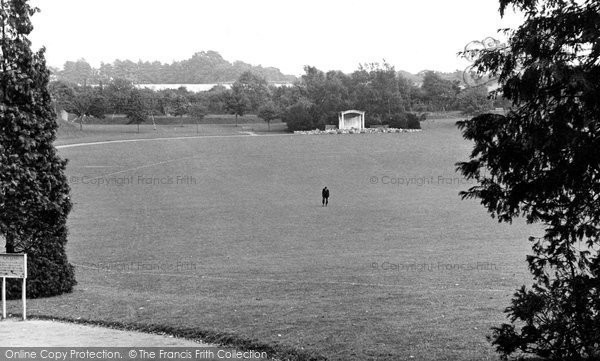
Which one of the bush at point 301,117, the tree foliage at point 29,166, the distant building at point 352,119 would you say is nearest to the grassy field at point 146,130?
the bush at point 301,117

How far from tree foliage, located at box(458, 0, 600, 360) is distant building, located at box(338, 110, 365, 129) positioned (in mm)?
106421

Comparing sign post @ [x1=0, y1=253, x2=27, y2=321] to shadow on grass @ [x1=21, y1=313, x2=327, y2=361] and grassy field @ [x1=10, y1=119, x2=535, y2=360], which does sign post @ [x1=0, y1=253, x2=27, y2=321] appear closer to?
shadow on grass @ [x1=21, y1=313, x2=327, y2=361]

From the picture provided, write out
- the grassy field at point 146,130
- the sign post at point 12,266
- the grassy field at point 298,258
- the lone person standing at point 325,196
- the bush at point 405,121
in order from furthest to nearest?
the bush at point 405,121
the grassy field at point 146,130
the lone person standing at point 325,196
the sign post at point 12,266
the grassy field at point 298,258

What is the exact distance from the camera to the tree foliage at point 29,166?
16109 mm

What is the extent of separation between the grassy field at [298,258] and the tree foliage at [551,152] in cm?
171

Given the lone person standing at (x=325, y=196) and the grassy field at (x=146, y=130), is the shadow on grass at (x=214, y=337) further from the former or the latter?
the grassy field at (x=146, y=130)

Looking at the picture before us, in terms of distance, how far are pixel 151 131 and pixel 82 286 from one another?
93017 millimetres

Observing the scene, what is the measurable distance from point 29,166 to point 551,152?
38.0 ft

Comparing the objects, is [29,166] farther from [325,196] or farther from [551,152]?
[325,196]

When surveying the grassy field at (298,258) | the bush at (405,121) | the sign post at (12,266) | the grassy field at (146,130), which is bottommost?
the grassy field at (298,258)

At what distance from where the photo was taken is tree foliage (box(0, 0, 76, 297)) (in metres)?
16.1

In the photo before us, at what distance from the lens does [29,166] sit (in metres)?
16.3

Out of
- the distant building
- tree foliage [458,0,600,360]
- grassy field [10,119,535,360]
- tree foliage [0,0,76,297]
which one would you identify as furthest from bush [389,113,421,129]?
tree foliage [458,0,600,360]

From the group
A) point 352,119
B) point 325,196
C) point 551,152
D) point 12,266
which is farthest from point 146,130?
point 551,152
